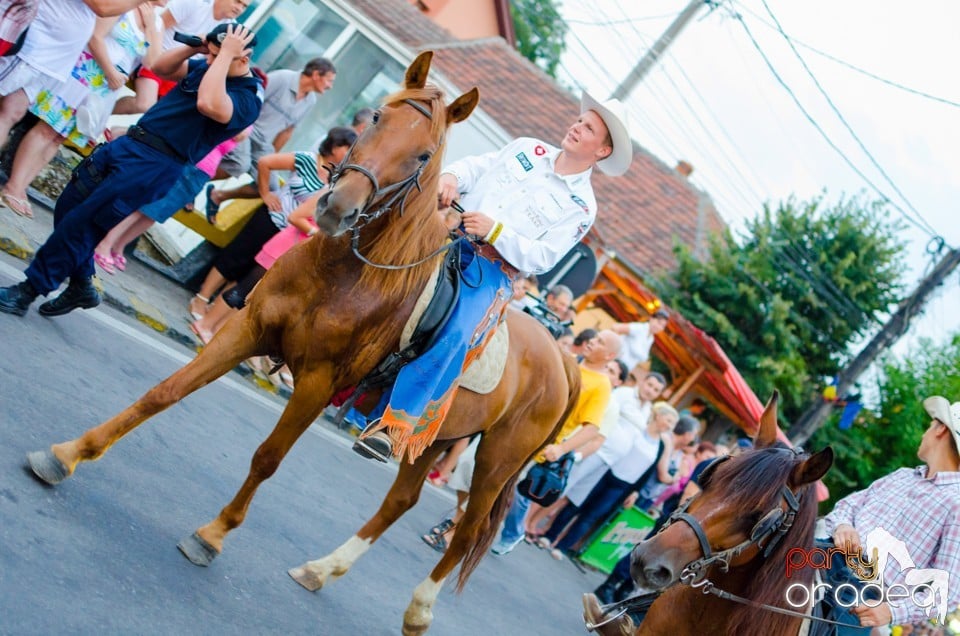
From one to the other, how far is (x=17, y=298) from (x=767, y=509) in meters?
4.71

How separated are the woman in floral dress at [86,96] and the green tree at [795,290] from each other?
17389 millimetres

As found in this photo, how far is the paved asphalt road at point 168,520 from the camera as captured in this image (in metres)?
4.30

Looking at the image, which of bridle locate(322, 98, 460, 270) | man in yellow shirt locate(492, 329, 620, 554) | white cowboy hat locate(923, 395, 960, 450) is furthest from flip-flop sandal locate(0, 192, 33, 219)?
white cowboy hat locate(923, 395, 960, 450)

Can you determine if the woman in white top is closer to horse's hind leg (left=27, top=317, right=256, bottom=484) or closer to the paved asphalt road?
the paved asphalt road

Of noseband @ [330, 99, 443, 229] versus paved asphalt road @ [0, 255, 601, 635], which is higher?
noseband @ [330, 99, 443, 229]

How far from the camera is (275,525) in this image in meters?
6.61

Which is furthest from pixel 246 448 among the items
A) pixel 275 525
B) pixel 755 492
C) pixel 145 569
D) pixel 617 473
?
pixel 617 473

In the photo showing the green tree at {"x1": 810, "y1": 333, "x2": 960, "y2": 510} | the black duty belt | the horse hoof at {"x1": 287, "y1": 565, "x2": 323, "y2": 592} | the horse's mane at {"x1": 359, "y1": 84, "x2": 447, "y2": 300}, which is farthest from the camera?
the green tree at {"x1": 810, "y1": 333, "x2": 960, "y2": 510}

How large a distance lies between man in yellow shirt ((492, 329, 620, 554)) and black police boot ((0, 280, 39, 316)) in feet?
16.5

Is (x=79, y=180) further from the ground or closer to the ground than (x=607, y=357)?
closer to the ground

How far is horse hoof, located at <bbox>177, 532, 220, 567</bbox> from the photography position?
514 cm

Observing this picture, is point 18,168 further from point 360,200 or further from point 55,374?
point 360,200

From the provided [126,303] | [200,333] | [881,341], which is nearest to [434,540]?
[200,333]

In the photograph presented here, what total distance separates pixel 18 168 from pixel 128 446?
346cm
